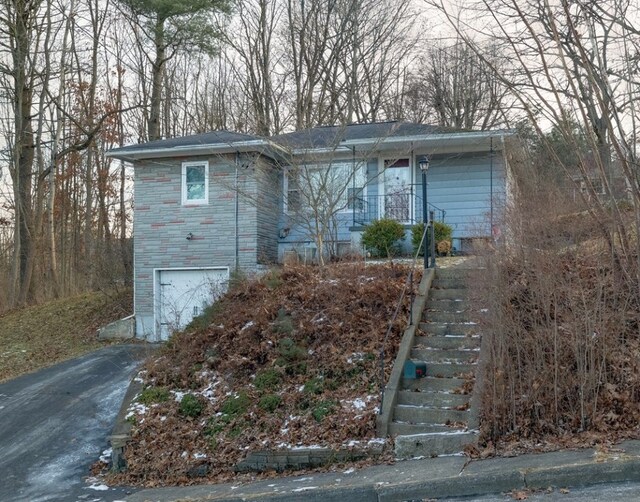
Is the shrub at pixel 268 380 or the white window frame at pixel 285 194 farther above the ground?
the white window frame at pixel 285 194

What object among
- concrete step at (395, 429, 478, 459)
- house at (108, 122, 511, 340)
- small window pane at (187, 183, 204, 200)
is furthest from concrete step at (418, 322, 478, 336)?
small window pane at (187, 183, 204, 200)

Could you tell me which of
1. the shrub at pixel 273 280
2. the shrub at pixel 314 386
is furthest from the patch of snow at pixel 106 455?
the shrub at pixel 273 280

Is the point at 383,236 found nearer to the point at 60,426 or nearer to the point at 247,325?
the point at 247,325

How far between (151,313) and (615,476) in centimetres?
1448

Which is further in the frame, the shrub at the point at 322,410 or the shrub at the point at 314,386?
the shrub at the point at 314,386

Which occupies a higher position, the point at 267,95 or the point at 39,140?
the point at 267,95

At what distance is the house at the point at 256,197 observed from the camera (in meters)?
18.6

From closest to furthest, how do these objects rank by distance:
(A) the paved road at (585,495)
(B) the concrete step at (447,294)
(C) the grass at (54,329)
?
(A) the paved road at (585,495) → (B) the concrete step at (447,294) → (C) the grass at (54,329)

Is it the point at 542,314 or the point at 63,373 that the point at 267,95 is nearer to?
the point at 63,373

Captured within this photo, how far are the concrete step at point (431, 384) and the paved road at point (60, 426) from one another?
384cm

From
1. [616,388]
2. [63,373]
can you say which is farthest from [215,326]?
[616,388]

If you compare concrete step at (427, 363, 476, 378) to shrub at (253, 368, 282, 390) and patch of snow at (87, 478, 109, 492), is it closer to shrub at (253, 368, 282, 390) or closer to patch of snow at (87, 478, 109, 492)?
shrub at (253, 368, 282, 390)

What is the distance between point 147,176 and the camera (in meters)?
19.8

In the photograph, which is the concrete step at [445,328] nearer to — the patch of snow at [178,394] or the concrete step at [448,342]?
the concrete step at [448,342]
